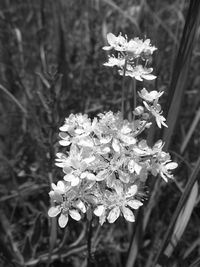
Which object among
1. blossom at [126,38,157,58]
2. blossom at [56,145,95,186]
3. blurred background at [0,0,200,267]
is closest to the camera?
blossom at [56,145,95,186]

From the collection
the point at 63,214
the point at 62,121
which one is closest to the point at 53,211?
the point at 63,214

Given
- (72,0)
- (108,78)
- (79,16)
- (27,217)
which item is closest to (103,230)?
(27,217)

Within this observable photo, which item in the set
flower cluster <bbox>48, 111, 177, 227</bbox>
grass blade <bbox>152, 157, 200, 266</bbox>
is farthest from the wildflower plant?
grass blade <bbox>152, 157, 200, 266</bbox>

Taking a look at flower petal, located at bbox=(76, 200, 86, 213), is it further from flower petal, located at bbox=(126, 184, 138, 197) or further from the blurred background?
the blurred background

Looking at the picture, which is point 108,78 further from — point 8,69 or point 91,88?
point 8,69

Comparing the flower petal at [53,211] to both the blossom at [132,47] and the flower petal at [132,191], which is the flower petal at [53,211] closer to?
the flower petal at [132,191]

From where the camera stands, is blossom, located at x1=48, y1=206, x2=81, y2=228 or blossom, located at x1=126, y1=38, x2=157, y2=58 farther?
blossom, located at x1=126, y1=38, x2=157, y2=58

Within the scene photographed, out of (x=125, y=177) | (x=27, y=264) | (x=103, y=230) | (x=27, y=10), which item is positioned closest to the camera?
(x=125, y=177)
